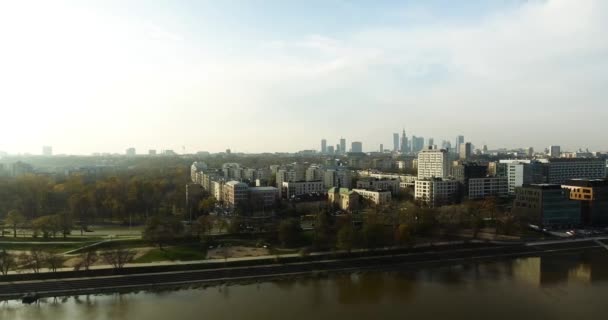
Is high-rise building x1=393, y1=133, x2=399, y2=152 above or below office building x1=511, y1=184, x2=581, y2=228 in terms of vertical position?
above

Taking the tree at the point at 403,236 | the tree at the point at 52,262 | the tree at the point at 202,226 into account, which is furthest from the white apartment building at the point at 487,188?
the tree at the point at 52,262

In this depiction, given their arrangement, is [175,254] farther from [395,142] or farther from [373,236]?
[395,142]

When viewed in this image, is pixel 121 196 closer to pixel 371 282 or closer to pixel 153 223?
pixel 153 223

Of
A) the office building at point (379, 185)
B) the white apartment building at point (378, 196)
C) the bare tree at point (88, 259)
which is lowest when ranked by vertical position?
the bare tree at point (88, 259)

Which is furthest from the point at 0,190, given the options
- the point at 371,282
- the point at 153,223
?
the point at 371,282

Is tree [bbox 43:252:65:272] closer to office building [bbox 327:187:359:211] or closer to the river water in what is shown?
the river water

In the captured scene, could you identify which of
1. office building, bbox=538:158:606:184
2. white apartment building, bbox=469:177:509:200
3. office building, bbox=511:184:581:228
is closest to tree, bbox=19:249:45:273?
office building, bbox=511:184:581:228

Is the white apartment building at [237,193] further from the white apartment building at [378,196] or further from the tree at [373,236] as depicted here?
the tree at [373,236]
